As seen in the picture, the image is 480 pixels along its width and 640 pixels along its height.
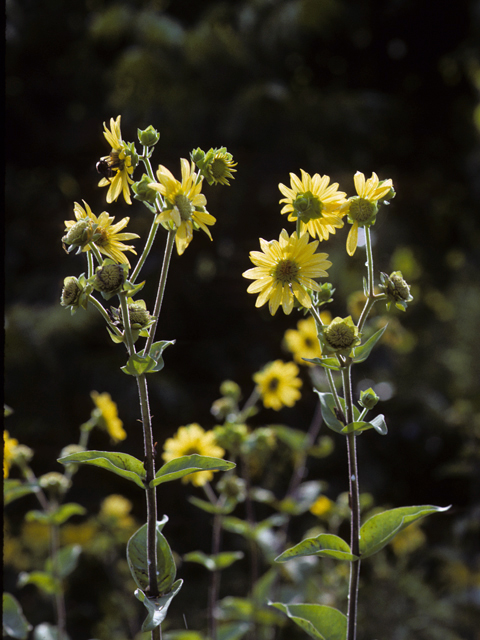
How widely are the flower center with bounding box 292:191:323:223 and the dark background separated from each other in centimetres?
91

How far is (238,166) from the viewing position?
1.38m

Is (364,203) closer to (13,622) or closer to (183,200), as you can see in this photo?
(183,200)

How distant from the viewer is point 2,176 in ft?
1.53

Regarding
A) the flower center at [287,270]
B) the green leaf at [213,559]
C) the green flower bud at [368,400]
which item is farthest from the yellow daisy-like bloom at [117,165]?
the green leaf at [213,559]

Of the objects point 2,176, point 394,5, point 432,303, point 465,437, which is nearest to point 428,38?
point 394,5

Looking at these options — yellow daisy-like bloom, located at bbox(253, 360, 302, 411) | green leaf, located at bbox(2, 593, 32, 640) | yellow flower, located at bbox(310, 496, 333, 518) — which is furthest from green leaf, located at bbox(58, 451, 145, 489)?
yellow flower, located at bbox(310, 496, 333, 518)

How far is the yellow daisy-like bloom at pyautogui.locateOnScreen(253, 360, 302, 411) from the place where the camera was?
0.82 meters

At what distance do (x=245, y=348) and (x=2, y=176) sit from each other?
104 centimetres

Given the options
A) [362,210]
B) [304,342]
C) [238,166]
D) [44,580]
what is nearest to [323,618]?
[362,210]

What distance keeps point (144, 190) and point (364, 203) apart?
6.1 inches

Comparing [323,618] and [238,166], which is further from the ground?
[238,166]

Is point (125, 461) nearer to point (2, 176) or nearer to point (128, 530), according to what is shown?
point (2, 176)

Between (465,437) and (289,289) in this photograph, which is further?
(465,437)

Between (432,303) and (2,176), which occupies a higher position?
(432,303)
